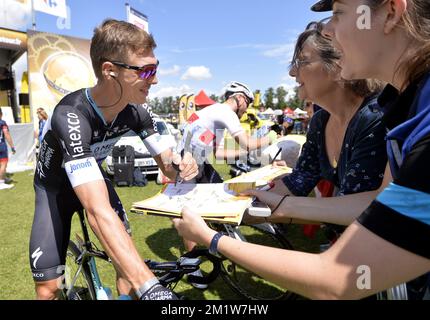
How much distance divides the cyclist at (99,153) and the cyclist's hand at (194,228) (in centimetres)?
24

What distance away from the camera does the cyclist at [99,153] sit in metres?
1.45

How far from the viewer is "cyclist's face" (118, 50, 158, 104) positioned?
6.23 feet

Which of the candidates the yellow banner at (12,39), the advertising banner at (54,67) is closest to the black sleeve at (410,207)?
the advertising banner at (54,67)

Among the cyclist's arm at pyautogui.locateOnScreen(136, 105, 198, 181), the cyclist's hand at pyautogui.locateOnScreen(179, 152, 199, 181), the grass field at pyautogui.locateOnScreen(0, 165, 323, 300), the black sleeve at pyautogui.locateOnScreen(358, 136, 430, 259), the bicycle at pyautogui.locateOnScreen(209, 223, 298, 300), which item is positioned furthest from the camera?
the grass field at pyautogui.locateOnScreen(0, 165, 323, 300)

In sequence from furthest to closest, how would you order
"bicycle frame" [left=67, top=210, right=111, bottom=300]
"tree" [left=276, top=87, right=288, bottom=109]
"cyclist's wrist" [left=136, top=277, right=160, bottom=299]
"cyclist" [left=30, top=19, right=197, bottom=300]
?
"tree" [left=276, top=87, right=288, bottom=109], "bicycle frame" [left=67, top=210, right=111, bottom=300], "cyclist" [left=30, top=19, right=197, bottom=300], "cyclist's wrist" [left=136, top=277, right=160, bottom=299]

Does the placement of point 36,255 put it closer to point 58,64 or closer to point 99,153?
point 99,153

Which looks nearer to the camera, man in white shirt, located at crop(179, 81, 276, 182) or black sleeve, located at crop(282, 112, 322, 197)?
black sleeve, located at crop(282, 112, 322, 197)

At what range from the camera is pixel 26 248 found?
184 inches

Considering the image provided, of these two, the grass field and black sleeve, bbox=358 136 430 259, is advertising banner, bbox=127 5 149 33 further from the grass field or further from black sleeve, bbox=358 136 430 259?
black sleeve, bbox=358 136 430 259

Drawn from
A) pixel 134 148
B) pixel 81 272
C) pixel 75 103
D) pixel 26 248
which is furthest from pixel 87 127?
pixel 134 148

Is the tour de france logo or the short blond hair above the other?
the tour de france logo

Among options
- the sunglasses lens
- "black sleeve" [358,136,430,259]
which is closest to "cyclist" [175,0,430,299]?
"black sleeve" [358,136,430,259]

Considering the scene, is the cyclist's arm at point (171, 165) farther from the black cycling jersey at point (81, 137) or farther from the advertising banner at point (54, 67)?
the advertising banner at point (54, 67)

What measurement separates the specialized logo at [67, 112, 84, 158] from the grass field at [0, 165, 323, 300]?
228cm
